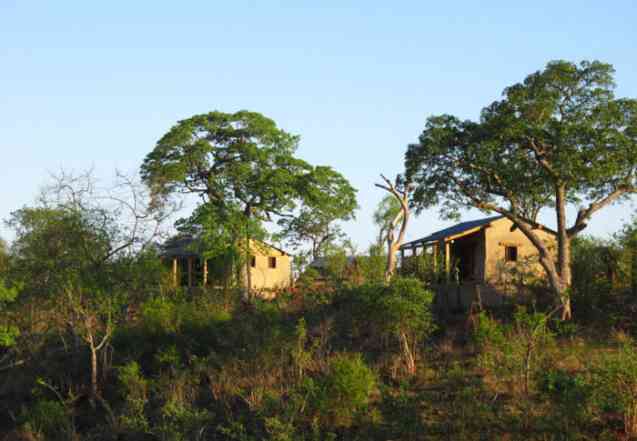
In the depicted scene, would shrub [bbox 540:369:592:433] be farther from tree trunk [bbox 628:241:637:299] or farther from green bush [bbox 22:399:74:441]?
green bush [bbox 22:399:74:441]

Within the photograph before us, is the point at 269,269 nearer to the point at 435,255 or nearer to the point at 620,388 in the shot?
the point at 435,255

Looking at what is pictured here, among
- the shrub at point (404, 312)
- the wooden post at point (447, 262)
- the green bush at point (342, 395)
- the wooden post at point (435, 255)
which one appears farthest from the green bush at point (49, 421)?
the wooden post at point (447, 262)

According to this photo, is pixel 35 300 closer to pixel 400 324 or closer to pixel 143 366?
pixel 143 366

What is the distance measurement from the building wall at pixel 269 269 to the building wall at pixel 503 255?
47.7 ft

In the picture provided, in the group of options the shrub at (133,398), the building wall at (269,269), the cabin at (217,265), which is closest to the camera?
the shrub at (133,398)

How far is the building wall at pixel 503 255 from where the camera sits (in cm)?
2577

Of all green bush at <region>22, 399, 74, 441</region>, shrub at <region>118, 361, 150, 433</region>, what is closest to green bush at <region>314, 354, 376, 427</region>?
shrub at <region>118, 361, 150, 433</region>

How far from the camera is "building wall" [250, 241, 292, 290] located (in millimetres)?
38750

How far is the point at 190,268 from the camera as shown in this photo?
3703cm

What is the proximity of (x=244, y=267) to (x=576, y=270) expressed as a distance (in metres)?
17.2

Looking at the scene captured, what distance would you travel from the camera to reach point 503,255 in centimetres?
2622

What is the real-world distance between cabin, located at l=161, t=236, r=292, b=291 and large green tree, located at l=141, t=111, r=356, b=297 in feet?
4.68

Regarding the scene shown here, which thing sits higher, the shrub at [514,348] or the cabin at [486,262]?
the cabin at [486,262]

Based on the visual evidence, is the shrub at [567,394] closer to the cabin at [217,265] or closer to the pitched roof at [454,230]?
the pitched roof at [454,230]
